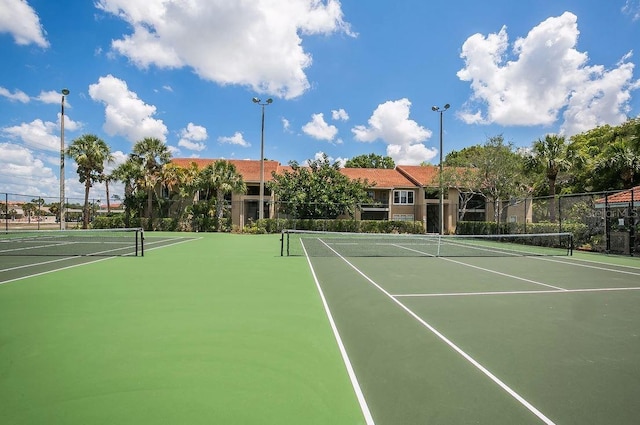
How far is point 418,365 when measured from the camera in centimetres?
Result: 393

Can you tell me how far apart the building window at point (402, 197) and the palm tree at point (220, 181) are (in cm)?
1621

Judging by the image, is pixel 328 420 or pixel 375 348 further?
pixel 375 348

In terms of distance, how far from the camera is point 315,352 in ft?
14.1

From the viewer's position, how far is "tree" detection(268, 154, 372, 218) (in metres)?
31.2

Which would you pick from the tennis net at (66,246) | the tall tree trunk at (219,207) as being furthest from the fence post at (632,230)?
the tall tree trunk at (219,207)

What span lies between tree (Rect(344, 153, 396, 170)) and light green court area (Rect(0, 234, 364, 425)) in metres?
56.0

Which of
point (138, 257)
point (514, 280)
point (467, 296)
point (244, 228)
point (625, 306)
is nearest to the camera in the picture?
point (625, 306)

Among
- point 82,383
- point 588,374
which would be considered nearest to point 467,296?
point 588,374

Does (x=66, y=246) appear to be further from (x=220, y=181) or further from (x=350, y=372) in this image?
(x=350, y=372)

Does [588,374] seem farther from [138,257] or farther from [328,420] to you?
[138,257]

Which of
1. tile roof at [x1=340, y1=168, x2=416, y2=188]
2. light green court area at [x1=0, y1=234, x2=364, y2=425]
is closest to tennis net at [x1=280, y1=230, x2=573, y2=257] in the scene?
light green court area at [x1=0, y1=234, x2=364, y2=425]

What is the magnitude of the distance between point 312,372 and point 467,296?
15.7 ft

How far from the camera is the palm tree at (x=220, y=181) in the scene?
29.5m

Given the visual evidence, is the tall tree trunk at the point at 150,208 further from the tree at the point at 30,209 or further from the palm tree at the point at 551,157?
the palm tree at the point at 551,157
